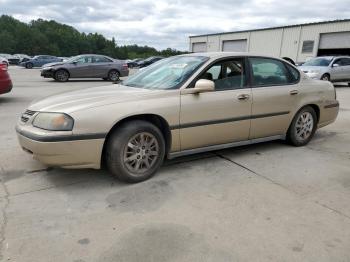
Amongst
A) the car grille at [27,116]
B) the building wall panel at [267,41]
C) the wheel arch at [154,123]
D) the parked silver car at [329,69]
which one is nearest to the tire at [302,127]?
the wheel arch at [154,123]

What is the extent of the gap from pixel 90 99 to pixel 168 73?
3.84ft

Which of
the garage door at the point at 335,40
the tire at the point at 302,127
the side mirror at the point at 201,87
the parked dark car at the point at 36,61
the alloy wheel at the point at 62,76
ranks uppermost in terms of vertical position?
the garage door at the point at 335,40

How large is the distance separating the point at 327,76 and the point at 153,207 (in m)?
15.9

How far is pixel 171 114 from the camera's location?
4.02 meters

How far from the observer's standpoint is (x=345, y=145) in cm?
577

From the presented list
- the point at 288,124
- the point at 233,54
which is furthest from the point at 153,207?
the point at 288,124

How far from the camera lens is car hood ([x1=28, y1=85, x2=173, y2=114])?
3.68 metres

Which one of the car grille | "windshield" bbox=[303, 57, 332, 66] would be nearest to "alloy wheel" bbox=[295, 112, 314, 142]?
the car grille

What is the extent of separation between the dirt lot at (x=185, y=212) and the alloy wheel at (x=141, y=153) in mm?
199

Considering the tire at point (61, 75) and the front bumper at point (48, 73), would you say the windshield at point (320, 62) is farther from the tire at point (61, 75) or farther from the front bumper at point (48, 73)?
the front bumper at point (48, 73)

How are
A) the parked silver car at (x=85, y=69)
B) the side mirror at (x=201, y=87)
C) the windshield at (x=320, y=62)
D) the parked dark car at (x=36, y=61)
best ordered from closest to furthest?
1. the side mirror at (x=201, y=87)
2. the parked silver car at (x=85, y=69)
3. the windshield at (x=320, y=62)
4. the parked dark car at (x=36, y=61)

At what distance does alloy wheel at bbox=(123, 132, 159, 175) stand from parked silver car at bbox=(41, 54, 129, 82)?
1390cm

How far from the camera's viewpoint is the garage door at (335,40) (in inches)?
1180

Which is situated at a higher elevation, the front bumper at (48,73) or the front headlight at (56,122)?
the front headlight at (56,122)
